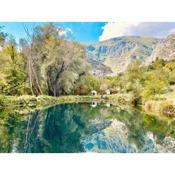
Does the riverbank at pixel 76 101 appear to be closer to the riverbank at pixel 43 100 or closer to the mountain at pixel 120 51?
the riverbank at pixel 43 100

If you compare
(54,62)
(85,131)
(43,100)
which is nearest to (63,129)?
(85,131)

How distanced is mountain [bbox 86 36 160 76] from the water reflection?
0.42 metres

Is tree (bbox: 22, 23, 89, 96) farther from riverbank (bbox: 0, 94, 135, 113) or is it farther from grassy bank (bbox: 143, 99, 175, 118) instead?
grassy bank (bbox: 143, 99, 175, 118)

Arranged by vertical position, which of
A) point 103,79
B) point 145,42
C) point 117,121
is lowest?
point 117,121

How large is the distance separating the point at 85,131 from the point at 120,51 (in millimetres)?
847

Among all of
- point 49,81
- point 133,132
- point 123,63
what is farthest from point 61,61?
point 133,132

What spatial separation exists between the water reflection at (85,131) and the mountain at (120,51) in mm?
419

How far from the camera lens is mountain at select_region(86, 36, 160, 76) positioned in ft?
19.6

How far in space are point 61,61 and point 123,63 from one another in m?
0.60

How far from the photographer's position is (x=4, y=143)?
588 cm

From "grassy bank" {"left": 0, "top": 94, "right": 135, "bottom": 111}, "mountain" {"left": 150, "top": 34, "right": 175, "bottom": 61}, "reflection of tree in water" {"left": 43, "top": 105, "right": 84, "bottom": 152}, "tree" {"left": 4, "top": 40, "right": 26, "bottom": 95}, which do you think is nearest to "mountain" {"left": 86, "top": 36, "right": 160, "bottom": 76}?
"mountain" {"left": 150, "top": 34, "right": 175, "bottom": 61}
